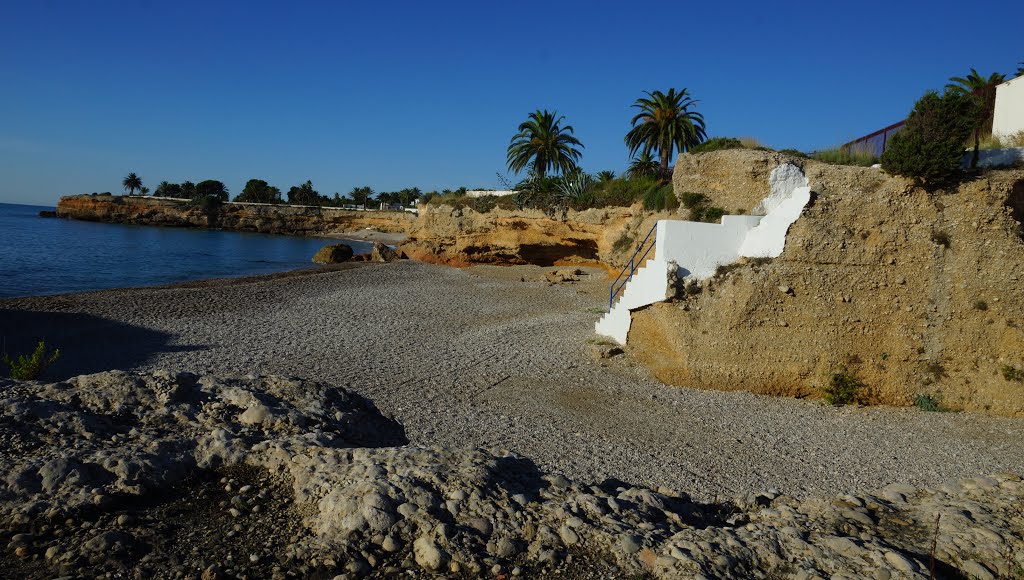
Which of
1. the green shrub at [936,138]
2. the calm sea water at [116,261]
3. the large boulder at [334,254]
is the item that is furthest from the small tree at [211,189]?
the green shrub at [936,138]

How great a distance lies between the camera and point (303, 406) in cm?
483

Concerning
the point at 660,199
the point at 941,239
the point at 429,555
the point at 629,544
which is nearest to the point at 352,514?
the point at 429,555

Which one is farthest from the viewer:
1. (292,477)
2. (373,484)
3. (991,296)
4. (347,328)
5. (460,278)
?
(460,278)

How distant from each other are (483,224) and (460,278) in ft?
24.5

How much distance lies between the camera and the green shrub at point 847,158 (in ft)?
42.4

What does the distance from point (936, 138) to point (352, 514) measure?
12743mm

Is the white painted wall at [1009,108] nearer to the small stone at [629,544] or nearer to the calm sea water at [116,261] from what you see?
the small stone at [629,544]

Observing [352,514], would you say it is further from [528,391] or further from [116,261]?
[116,261]

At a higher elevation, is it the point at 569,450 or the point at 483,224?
the point at 483,224

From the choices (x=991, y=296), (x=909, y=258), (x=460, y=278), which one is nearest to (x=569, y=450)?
(x=909, y=258)

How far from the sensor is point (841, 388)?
11.5m

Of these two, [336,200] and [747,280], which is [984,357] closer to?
[747,280]

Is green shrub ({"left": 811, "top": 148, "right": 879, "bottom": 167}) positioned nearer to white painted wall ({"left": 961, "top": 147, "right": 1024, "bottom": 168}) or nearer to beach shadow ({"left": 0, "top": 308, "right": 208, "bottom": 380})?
white painted wall ({"left": 961, "top": 147, "right": 1024, "bottom": 168})

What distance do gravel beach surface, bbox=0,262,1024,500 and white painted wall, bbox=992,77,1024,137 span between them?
8.27m
